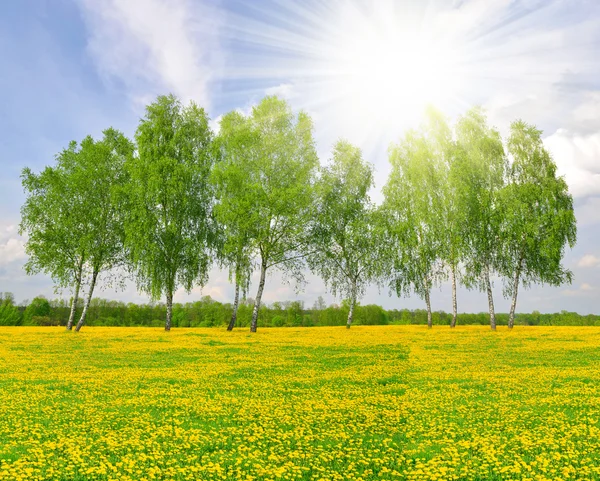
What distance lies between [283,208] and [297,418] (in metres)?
28.8

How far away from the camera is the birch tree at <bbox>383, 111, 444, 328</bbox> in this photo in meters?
47.7

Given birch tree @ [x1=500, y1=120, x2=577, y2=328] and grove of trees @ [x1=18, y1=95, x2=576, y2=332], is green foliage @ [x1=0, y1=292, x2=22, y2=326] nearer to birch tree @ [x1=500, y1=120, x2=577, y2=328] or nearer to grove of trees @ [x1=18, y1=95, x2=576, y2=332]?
grove of trees @ [x1=18, y1=95, x2=576, y2=332]

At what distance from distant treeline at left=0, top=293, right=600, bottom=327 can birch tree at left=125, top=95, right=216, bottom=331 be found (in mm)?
53751

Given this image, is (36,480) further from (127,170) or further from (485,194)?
(485,194)

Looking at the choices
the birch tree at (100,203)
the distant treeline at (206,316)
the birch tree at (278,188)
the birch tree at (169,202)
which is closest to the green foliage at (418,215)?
the birch tree at (278,188)

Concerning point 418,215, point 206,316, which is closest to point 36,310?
point 206,316

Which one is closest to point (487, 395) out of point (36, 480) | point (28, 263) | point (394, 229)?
point (36, 480)

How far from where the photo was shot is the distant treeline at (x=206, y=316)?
95294mm

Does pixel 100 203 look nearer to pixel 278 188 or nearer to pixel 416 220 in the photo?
pixel 278 188

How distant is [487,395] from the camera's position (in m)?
15.9

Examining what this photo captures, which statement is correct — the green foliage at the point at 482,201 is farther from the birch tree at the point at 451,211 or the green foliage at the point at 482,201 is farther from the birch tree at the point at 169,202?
the birch tree at the point at 169,202

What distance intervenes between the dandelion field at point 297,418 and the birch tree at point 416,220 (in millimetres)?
22917

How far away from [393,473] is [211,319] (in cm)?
10130

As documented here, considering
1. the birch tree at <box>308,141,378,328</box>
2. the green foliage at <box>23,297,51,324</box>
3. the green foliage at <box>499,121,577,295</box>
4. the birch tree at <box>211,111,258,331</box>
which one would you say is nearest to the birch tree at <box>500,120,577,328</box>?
the green foliage at <box>499,121,577,295</box>
